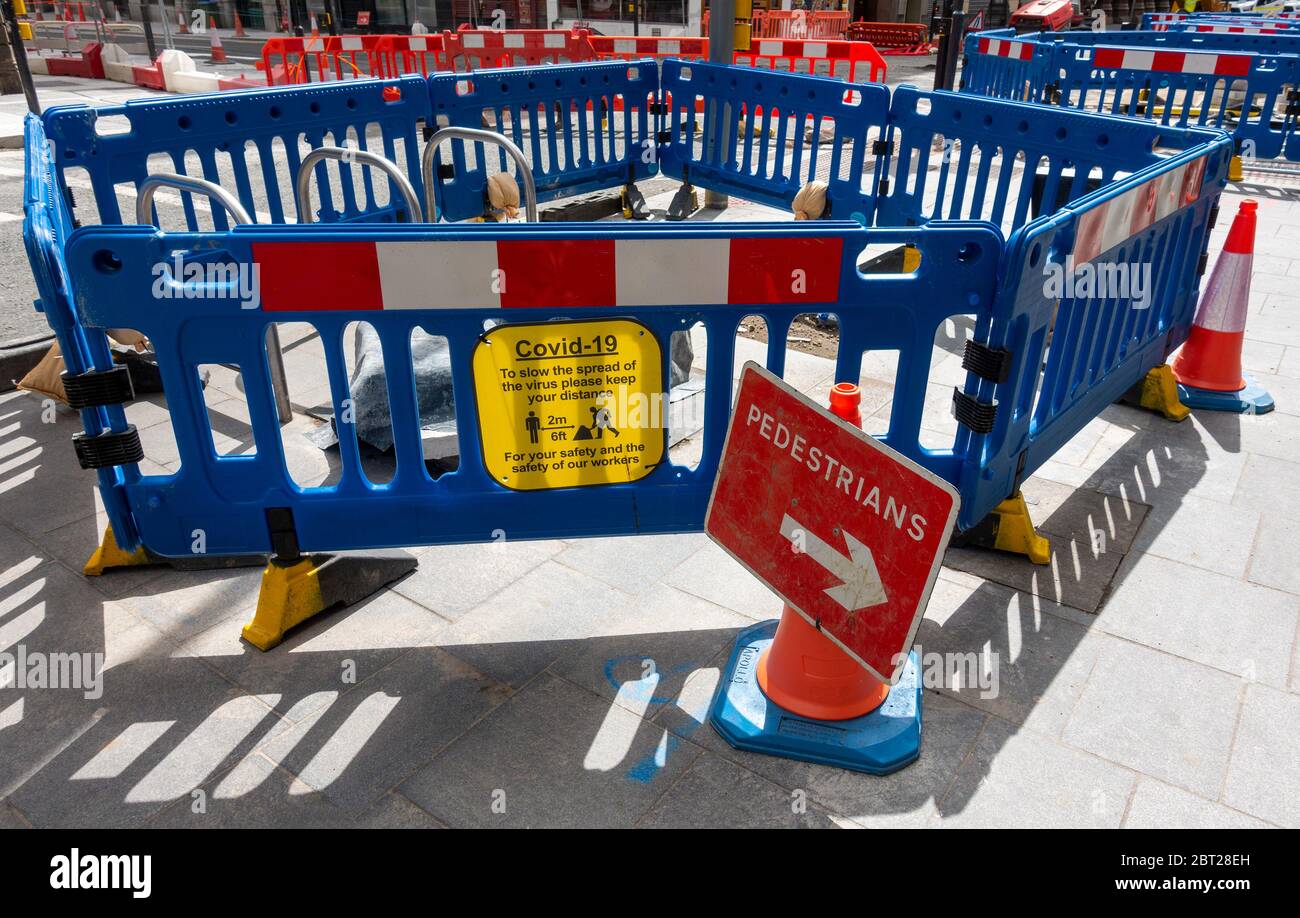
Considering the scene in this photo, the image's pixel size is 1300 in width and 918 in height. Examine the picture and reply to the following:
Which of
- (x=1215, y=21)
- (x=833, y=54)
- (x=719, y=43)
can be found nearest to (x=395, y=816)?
(x=719, y=43)

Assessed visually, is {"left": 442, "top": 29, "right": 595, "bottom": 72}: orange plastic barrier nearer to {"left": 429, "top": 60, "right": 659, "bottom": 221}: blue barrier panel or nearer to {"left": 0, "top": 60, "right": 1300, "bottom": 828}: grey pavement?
{"left": 429, "top": 60, "right": 659, "bottom": 221}: blue barrier panel

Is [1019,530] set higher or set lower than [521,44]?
lower

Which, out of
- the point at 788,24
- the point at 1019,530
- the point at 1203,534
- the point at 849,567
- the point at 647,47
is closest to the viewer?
the point at 849,567

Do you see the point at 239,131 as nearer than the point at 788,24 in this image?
Yes

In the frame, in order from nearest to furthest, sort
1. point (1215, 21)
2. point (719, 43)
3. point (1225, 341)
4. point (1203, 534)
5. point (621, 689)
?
point (621, 689)
point (1203, 534)
point (1225, 341)
point (719, 43)
point (1215, 21)

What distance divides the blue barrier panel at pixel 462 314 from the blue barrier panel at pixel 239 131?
2.40 m

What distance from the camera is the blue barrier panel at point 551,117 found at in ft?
23.4

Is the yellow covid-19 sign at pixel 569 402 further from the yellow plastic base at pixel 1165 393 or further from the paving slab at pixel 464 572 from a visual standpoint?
the yellow plastic base at pixel 1165 393

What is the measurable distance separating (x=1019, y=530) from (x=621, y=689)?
6.12ft

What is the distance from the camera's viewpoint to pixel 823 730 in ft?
9.66

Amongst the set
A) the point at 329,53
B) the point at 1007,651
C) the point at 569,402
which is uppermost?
the point at 329,53

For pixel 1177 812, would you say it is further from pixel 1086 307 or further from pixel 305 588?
pixel 305 588

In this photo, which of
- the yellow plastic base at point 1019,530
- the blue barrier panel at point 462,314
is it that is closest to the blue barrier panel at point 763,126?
the yellow plastic base at point 1019,530

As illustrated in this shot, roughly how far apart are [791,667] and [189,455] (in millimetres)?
2145
